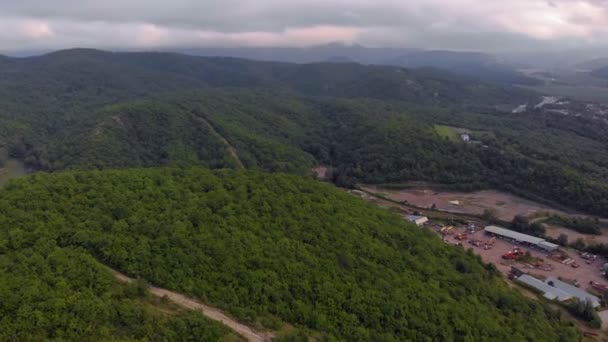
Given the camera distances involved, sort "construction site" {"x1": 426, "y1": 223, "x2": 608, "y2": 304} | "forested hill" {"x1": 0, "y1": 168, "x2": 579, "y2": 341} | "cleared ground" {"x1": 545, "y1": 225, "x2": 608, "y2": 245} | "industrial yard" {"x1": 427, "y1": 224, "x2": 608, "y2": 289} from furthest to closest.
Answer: "cleared ground" {"x1": 545, "y1": 225, "x2": 608, "y2": 245}, "industrial yard" {"x1": 427, "y1": 224, "x2": 608, "y2": 289}, "construction site" {"x1": 426, "y1": 223, "x2": 608, "y2": 304}, "forested hill" {"x1": 0, "y1": 168, "x2": 579, "y2": 341}

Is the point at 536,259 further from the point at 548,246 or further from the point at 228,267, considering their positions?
the point at 228,267

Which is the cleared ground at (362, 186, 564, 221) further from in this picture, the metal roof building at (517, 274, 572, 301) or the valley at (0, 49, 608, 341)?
the metal roof building at (517, 274, 572, 301)

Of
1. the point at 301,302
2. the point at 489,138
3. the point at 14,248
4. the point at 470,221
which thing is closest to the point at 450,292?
the point at 301,302

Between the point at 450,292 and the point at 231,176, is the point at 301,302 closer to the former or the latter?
the point at 450,292

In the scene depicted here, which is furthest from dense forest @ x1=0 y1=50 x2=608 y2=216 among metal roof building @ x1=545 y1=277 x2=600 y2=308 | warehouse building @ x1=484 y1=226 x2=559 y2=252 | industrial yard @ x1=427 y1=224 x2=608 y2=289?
metal roof building @ x1=545 y1=277 x2=600 y2=308

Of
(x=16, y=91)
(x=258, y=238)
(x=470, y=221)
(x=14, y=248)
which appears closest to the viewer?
(x=14, y=248)

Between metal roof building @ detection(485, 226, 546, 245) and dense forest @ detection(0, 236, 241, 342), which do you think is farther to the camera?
metal roof building @ detection(485, 226, 546, 245)
